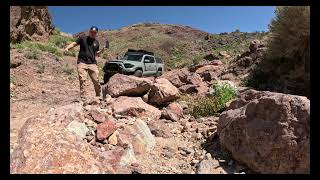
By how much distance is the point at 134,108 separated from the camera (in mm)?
8359

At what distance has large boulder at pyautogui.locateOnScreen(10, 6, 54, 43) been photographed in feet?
77.7

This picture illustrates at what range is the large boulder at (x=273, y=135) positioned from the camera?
550cm

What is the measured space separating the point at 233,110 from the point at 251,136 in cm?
91

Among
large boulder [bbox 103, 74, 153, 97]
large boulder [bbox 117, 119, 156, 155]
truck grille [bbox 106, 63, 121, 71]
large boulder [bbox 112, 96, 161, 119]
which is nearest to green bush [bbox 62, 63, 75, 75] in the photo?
truck grille [bbox 106, 63, 121, 71]

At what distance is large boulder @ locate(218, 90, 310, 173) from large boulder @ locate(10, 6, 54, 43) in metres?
19.6

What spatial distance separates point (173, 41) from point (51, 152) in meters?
43.0

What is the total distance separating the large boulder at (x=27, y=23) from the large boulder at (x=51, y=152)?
60.6ft

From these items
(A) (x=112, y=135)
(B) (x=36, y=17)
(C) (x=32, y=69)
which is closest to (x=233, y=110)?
(A) (x=112, y=135)

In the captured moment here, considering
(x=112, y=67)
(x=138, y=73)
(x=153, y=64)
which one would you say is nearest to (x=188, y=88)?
(x=112, y=67)

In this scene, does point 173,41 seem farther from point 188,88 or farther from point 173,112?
point 173,112

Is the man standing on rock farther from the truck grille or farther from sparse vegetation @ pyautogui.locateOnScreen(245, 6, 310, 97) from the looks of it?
the truck grille

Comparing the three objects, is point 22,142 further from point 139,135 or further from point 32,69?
point 32,69

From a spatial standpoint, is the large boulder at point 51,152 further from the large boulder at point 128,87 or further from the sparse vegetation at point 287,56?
the sparse vegetation at point 287,56
